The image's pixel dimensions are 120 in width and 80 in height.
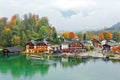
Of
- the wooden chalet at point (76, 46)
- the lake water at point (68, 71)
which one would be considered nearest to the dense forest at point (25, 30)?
the wooden chalet at point (76, 46)

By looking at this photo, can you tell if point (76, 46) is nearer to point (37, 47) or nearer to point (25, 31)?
point (37, 47)

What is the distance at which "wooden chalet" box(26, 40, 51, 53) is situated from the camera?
34.3m

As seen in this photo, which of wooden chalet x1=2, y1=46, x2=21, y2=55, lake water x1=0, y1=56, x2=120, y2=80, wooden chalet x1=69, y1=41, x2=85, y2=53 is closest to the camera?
lake water x1=0, y1=56, x2=120, y2=80

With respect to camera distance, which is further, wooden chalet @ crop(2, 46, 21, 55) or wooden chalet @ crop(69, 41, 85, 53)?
wooden chalet @ crop(69, 41, 85, 53)

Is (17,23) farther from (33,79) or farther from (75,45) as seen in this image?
(33,79)

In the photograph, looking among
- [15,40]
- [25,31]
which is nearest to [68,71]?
[15,40]

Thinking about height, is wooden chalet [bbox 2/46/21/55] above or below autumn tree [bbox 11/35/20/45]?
below

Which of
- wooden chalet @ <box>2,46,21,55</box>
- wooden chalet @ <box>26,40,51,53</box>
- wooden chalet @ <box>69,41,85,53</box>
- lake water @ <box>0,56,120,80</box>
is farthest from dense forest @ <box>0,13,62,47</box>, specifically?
lake water @ <box>0,56,120,80</box>

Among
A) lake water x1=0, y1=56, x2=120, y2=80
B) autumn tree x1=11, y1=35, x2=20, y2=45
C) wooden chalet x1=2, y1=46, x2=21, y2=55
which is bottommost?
lake water x1=0, y1=56, x2=120, y2=80

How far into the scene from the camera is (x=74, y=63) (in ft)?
79.6

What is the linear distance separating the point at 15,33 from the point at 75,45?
914cm

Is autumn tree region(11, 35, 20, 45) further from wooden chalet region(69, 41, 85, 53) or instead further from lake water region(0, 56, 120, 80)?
lake water region(0, 56, 120, 80)

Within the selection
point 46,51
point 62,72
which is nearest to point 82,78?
point 62,72

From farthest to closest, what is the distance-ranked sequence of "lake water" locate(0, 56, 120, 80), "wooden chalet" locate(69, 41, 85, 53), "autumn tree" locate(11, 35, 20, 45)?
"autumn tree" locate(11, 35, 20, 45), "wooden chalet" locate(69, 41, 85, 53), "lake water" locate(0, 56, 120, 80)
